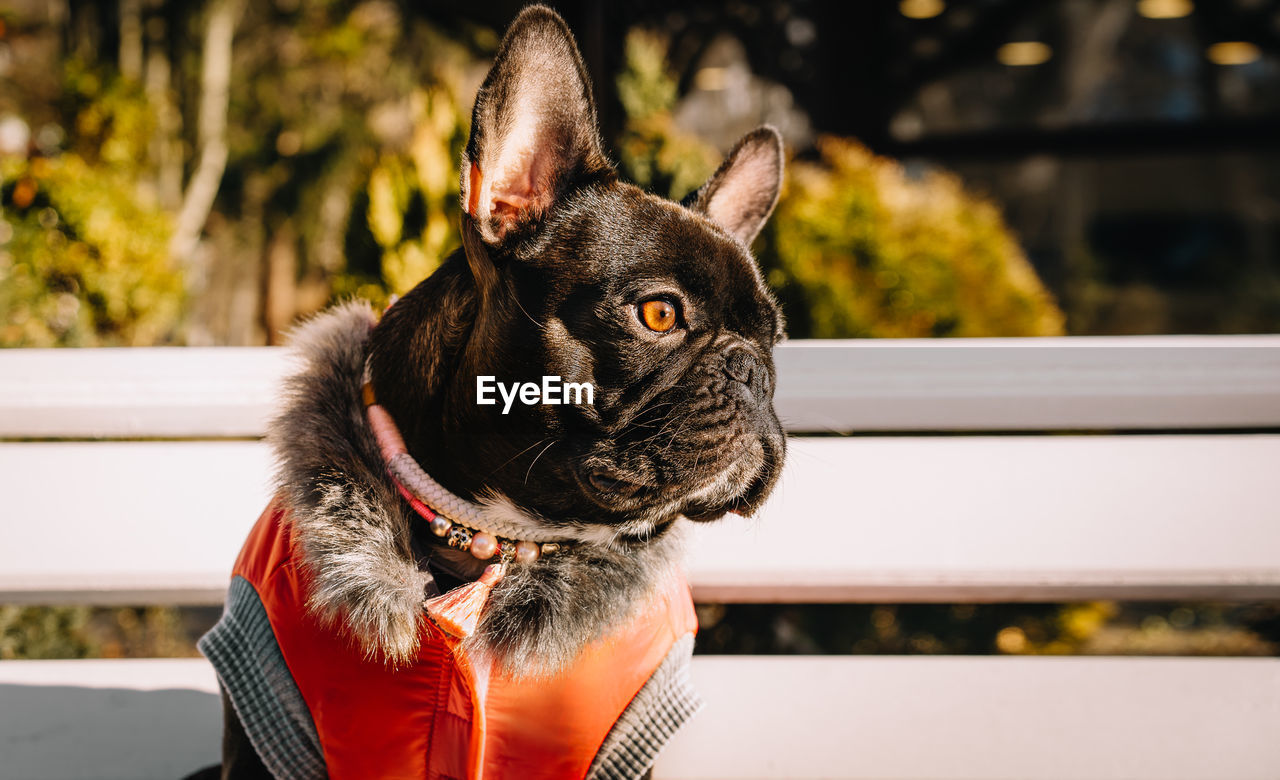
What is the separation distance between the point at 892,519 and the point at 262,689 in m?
1.53

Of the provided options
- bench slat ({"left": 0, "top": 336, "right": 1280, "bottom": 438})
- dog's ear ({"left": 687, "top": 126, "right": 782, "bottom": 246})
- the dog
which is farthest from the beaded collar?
bench slat ({"left": 0, "top": 336, "right": 1280, "bottom": 438})

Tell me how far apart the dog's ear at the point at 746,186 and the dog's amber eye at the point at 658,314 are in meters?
0.32

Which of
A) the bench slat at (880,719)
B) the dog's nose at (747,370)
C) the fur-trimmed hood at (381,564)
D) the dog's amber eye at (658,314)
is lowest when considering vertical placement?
the bench slat at (880,719)

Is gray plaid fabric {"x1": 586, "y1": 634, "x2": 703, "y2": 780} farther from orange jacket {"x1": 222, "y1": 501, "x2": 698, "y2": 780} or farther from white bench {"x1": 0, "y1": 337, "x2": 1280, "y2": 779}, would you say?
white bench {"x1": 0, "y1": 337, "x2": 1280, "y2": 779}

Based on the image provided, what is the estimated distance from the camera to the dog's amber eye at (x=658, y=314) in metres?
1.20

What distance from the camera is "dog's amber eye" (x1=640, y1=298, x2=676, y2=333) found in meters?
1.20

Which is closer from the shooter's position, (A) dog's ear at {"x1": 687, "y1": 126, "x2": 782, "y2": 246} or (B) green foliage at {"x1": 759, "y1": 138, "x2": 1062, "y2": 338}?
(A) dog's ear at {"x1": 687, "y1": 126, "x2": 782, "y2": 246}

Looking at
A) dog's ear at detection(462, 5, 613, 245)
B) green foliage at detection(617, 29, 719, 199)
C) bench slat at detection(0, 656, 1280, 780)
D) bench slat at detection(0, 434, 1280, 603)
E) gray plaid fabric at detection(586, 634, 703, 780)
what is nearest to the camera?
dog's ear at detection(462, 5, 613, 245)

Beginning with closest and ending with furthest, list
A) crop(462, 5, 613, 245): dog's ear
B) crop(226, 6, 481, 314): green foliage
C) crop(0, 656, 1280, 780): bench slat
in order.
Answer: crop(462, 5, 613, 245): dog's ear → crop(0, 656, 1280, 780): bench slat → crop(226, 6, 481, 314): green foliage

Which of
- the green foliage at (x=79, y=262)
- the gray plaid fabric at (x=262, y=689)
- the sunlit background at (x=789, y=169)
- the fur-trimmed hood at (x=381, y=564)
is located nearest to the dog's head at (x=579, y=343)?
the fur-trimmed hood at (x=381, y=564)

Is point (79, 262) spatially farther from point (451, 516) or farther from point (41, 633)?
point (451, 516)

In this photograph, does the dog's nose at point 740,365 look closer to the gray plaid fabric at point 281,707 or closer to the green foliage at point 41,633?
the gray plaid fabric at point 281,707

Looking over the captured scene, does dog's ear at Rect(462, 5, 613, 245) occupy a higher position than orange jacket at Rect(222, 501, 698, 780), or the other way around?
dog's ear at Rect(462, 5, 613, 245)

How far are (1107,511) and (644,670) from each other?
1436 mm
